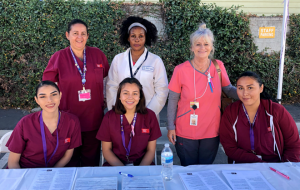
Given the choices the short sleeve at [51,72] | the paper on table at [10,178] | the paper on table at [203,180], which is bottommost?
the paper on table at [10,178]

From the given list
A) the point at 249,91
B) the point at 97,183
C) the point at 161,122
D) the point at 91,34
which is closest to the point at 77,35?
the point at 97,183

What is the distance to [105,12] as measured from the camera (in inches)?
222

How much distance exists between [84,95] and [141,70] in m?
0.70

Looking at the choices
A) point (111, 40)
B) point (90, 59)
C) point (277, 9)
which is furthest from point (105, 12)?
point (277, 9)

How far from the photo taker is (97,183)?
167 centimetres

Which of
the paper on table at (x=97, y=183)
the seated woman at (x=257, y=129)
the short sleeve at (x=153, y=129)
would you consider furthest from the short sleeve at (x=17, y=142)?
the seated woman at (x=257, y=129)

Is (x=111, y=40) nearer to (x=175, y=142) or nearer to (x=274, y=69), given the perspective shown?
(x=175, y=142)

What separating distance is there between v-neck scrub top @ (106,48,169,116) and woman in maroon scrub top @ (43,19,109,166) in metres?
0.16

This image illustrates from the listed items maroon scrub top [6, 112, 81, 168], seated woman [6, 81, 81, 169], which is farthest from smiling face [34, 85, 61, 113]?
maroon scrub top [6, 112, 81, 168]

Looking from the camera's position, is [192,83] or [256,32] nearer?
[192,83]

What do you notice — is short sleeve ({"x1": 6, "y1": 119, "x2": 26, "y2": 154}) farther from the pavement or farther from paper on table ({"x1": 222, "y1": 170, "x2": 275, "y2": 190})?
the pavement

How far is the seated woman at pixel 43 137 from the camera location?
221 cm

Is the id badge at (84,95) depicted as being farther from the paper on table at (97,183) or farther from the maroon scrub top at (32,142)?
the paper on table at (97,183)

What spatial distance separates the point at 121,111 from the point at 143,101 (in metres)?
0.26
